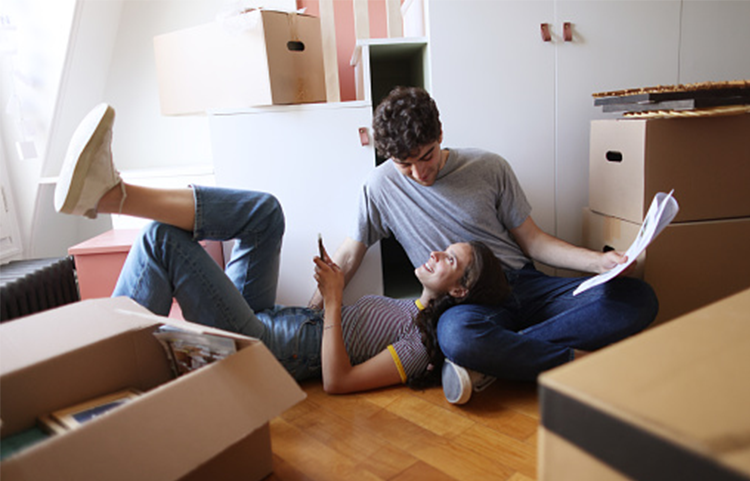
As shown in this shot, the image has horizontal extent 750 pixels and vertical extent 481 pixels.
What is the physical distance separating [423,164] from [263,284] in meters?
0.55

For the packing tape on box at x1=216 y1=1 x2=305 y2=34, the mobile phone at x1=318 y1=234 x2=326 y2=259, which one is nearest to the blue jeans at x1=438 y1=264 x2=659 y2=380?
the mobile phone at x1=318 y1=234 x2=326 y2=259

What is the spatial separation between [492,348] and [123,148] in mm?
Result: 1882

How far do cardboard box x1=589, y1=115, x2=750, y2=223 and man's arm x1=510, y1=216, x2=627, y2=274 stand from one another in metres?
0.20

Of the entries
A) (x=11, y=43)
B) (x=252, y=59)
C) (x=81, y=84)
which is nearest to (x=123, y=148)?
(x=81, y=84)

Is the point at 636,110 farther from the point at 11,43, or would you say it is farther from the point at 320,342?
the point at 11,43

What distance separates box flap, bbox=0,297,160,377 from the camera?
896 millimetres

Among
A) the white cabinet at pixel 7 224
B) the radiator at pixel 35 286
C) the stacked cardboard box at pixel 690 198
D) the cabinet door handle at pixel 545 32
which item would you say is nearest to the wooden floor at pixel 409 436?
the stacked cardboard box at pixel 690 198

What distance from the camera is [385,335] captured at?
147cm

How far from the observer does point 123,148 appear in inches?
93.4

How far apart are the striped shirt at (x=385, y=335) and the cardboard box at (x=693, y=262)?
64cm

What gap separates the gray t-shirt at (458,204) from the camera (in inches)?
61.6

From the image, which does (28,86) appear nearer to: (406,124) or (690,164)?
(406,124)

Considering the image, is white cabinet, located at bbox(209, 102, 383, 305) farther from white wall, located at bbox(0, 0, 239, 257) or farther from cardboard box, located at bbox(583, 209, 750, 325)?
cardboard box, located at bbox(583, 209, 750, 325)

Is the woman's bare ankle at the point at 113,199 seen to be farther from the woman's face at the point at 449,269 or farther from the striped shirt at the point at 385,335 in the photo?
the woman's face at the point at 449,269
